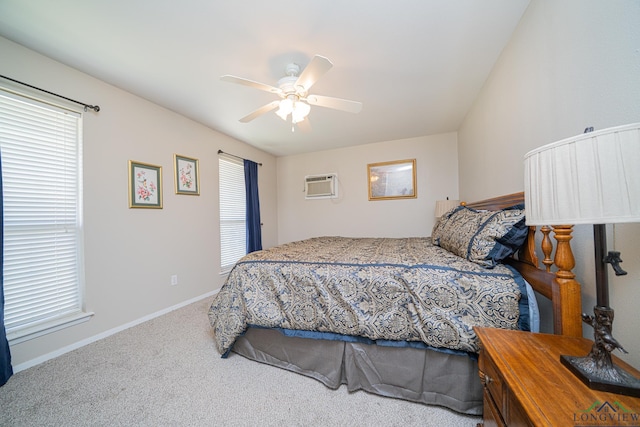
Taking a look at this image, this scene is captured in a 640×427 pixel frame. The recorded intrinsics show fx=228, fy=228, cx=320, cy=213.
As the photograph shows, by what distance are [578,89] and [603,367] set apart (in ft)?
3.77

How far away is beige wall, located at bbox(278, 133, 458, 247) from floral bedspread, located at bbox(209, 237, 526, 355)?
250cm

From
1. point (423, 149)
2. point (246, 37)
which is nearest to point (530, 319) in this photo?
point (246, 37)

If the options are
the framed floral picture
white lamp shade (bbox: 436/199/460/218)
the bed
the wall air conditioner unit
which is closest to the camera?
the bed

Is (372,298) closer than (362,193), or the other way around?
(372,298)

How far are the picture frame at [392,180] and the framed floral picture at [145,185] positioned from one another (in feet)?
10.4

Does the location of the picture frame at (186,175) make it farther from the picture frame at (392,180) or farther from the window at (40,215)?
the picture frame at (392,180)

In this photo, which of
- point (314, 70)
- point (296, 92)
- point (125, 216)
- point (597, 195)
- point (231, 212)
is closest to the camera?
point (597, 195)

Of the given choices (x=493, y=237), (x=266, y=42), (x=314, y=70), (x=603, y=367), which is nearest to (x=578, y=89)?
(x=493, y=237)

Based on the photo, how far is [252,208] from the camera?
393cm

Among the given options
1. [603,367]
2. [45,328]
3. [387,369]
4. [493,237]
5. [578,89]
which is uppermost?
[578,89]

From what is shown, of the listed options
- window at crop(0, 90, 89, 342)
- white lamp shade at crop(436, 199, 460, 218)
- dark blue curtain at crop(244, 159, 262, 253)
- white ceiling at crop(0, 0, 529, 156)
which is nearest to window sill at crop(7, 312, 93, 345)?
window at crop(0, 90, 89, 342)

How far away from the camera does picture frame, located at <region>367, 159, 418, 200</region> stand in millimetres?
3883

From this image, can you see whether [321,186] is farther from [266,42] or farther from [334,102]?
[266,42]

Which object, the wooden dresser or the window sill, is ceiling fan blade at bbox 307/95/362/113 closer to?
the wooden dresser
